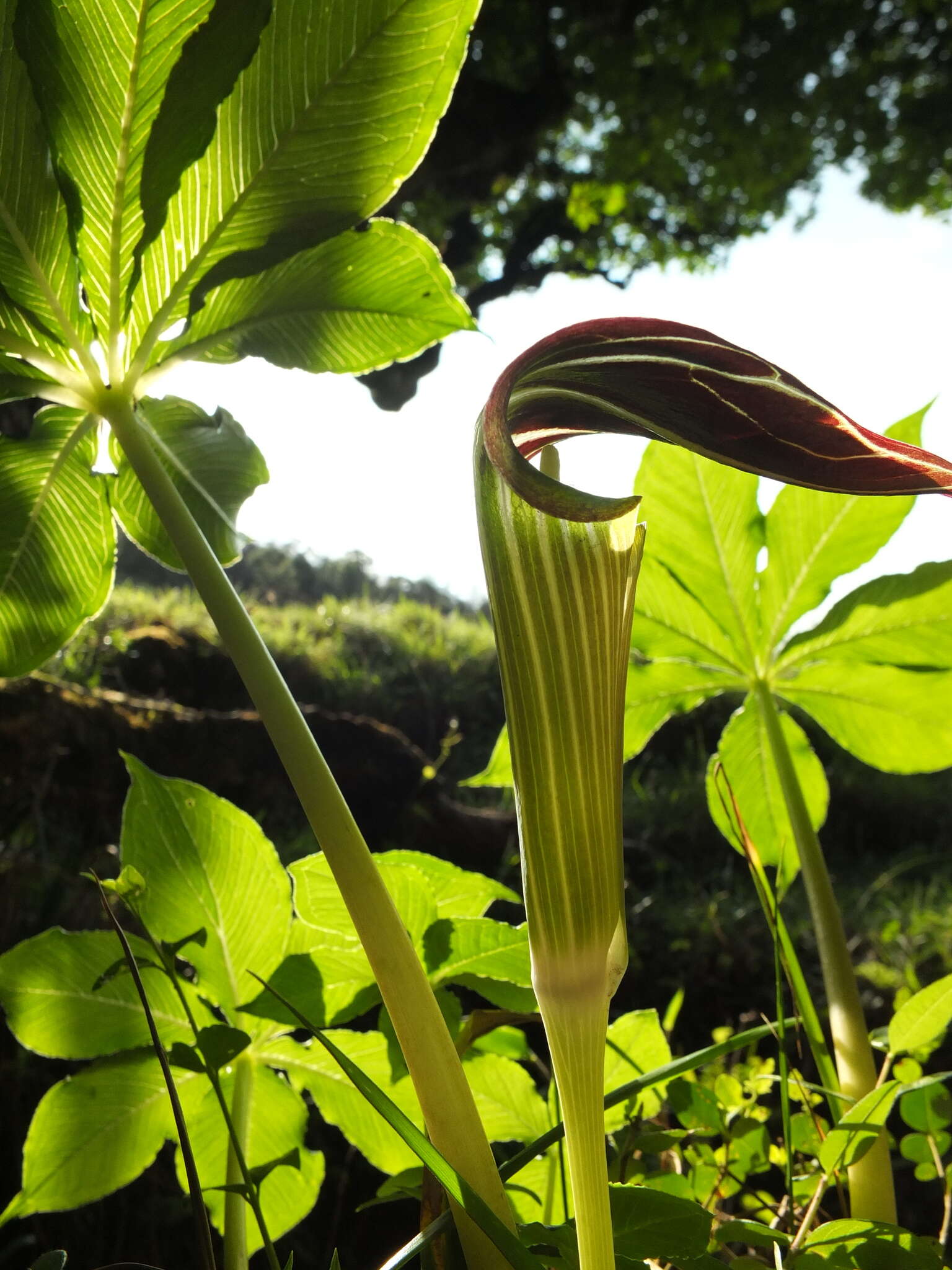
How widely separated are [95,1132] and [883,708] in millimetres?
504

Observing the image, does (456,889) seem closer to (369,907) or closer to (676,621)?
(369,907)

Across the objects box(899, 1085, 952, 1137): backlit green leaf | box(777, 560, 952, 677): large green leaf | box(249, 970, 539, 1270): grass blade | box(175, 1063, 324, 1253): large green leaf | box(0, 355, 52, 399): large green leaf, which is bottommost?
box(175, 1063, 324, 1253): large green leaf

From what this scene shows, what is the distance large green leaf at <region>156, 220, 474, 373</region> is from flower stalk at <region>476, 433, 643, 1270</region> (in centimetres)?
21

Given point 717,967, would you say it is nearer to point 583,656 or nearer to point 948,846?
point 948,846

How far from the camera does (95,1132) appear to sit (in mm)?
393

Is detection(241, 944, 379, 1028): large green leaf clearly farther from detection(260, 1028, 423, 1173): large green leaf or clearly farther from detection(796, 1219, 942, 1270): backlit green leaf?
detection(796, 1219, 942, 1270): backlit green leaf

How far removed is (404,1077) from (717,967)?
1.37m

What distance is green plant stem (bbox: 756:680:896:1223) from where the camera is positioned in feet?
1.15

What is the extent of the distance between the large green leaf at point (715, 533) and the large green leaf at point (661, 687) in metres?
0.03

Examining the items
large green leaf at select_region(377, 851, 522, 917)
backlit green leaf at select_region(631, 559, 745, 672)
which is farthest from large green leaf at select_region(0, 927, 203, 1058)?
backlit green leaf at select_region(631, 559, 745, 672)

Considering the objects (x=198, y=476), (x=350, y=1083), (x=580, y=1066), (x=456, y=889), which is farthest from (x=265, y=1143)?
(x=198, y=476)

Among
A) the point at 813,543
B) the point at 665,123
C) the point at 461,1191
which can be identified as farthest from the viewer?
the point at 665,123

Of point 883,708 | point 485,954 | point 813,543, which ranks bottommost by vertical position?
point 485,954

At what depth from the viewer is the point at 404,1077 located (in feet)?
1.25
